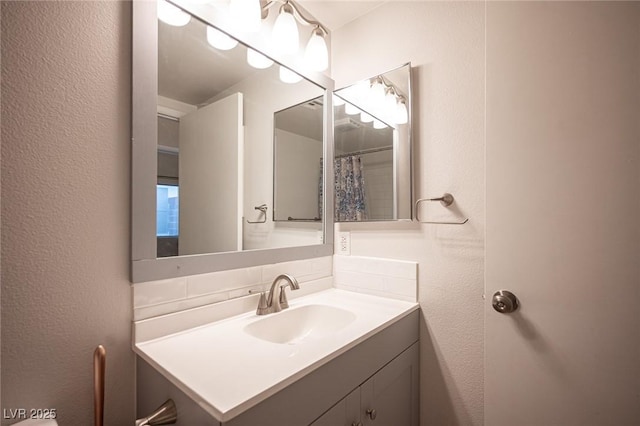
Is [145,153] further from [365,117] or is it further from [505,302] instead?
[505,302]

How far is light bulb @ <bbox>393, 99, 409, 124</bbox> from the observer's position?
1263 mm

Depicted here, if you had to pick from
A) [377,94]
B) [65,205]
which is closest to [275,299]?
[65,205]

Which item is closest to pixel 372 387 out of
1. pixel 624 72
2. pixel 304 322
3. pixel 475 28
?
pixel 304 322

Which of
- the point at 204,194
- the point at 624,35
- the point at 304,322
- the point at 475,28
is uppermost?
the point at 475,28

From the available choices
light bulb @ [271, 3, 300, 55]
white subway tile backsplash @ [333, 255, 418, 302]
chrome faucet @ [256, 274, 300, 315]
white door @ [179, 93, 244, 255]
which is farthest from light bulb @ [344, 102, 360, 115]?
chrome faucet @ [256, 274, 300, 315]

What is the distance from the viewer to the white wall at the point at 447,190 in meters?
1.08

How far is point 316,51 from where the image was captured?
1.31 meters

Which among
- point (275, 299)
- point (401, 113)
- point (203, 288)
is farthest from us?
point (401, 113)

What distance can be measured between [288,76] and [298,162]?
16.2 inches

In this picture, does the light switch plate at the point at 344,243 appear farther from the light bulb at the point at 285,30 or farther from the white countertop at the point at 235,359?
the light bulb at the point at 285,30

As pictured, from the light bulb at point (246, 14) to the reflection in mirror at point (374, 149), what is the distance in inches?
22.2

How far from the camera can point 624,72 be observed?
72 cm

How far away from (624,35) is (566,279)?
66cm

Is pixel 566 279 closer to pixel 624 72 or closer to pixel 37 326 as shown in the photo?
pixel 624 72
